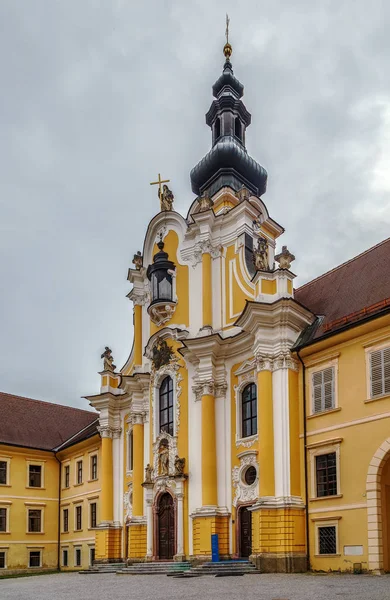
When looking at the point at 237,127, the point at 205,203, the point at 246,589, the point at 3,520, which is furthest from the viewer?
the point at 3,520

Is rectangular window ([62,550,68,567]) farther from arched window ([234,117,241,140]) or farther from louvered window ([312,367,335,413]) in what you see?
arched window ([234,117,241,140])

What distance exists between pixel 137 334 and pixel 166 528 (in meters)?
8.79

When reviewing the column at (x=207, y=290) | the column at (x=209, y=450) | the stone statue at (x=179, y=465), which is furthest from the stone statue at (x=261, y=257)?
the stone statue at (x=179, y=465)

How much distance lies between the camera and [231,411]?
2769 cm

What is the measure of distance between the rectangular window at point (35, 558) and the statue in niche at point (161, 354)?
51.0 feet

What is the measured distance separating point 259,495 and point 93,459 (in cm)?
1540

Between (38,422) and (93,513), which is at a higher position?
(38,422)

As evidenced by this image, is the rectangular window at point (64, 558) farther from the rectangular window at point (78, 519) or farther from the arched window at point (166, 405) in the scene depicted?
the arched window at point (166, 405)

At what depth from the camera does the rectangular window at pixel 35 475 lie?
40.2 m

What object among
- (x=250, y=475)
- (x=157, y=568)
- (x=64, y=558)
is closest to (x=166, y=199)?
(x=250, y=475)

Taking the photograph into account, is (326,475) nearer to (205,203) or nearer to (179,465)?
(179,465)

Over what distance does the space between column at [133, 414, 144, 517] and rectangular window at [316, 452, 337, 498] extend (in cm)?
994

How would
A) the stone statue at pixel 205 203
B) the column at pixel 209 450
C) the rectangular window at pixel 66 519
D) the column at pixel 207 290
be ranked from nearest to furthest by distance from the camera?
the column at pixel 209 450 → the column at pixel 207 290 → the stone statue at pixel 205 203 → the rectangular window at pixel 66 519

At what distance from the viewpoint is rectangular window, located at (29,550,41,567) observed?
39.0 m
